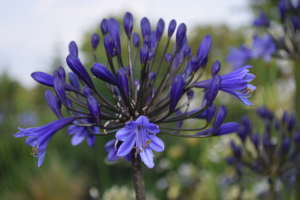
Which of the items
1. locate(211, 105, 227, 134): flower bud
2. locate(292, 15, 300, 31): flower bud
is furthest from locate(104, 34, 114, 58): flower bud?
locate(292, 15, 300, 31): flower bud

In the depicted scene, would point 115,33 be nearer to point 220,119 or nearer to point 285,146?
point 220,119

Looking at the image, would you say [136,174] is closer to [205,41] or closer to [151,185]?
[205,41]

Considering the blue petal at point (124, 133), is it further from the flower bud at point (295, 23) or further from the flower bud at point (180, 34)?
the flower bud at point (295, 23)

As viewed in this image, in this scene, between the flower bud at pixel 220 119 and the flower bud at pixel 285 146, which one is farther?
the flower bud at pixel 285 146

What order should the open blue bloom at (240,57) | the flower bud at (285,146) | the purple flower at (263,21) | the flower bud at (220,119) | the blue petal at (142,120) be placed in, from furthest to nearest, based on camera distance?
1. the open blue bloom at (240,57)
2. the purple flower at (263,21)
3. the flower bud at (285,146)
4. the flower bud at (220,119)
5. the blue petal at (142,120)

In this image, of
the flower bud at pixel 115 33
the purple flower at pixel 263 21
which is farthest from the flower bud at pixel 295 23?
the flower bud at pixel 115 33

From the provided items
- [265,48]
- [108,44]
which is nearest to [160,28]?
[108,44]
